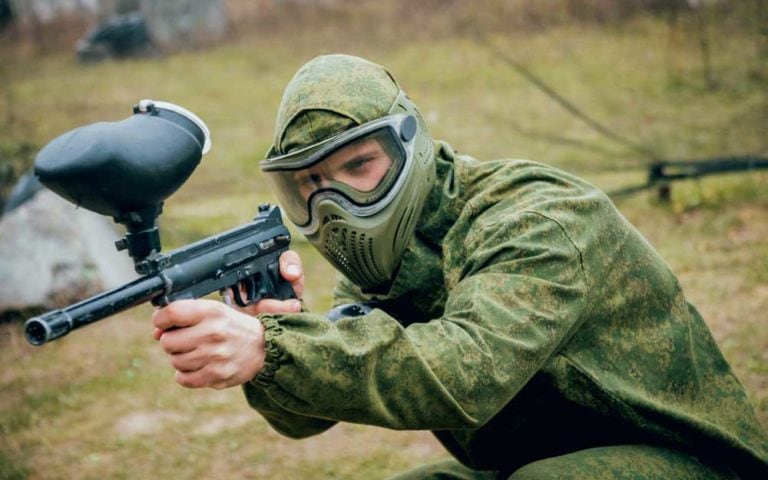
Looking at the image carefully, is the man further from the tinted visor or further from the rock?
the rock

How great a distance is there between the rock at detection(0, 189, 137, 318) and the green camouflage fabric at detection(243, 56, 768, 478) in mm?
4626

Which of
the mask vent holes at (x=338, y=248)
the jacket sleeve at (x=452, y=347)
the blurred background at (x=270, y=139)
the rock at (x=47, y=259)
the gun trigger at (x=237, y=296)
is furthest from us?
the rock at (x=47, y=259)

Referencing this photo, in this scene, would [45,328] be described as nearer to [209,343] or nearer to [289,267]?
[209,343]

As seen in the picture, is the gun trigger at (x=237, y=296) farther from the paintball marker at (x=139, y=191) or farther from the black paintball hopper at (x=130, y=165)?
the black paintball hopper at (x=130, y=165)

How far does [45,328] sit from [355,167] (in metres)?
1.04

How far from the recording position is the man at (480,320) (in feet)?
7.13

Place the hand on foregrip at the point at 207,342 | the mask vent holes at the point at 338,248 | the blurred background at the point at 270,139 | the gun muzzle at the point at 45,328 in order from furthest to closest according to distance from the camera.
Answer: the blurred background at the point at 270,139
the mask vent holes at the point at 338,248
the hand on foregrip at the point at 207,342
the gun muzzle at the point at 45,328

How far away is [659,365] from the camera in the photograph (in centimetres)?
262

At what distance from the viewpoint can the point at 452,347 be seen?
219 cm

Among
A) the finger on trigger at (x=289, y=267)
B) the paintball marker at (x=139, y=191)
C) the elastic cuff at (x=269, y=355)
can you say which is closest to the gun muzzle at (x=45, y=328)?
the paintball marker at (x=139, y=191)

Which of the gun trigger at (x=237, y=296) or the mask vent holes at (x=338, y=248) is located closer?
the gun trigger at (x=237, y=296)

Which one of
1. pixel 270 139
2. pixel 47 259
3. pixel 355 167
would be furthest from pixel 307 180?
pixel 270 139

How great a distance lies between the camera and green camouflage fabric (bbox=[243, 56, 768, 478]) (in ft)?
7.09

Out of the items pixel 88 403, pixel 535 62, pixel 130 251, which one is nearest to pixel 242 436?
pixel 88 403
